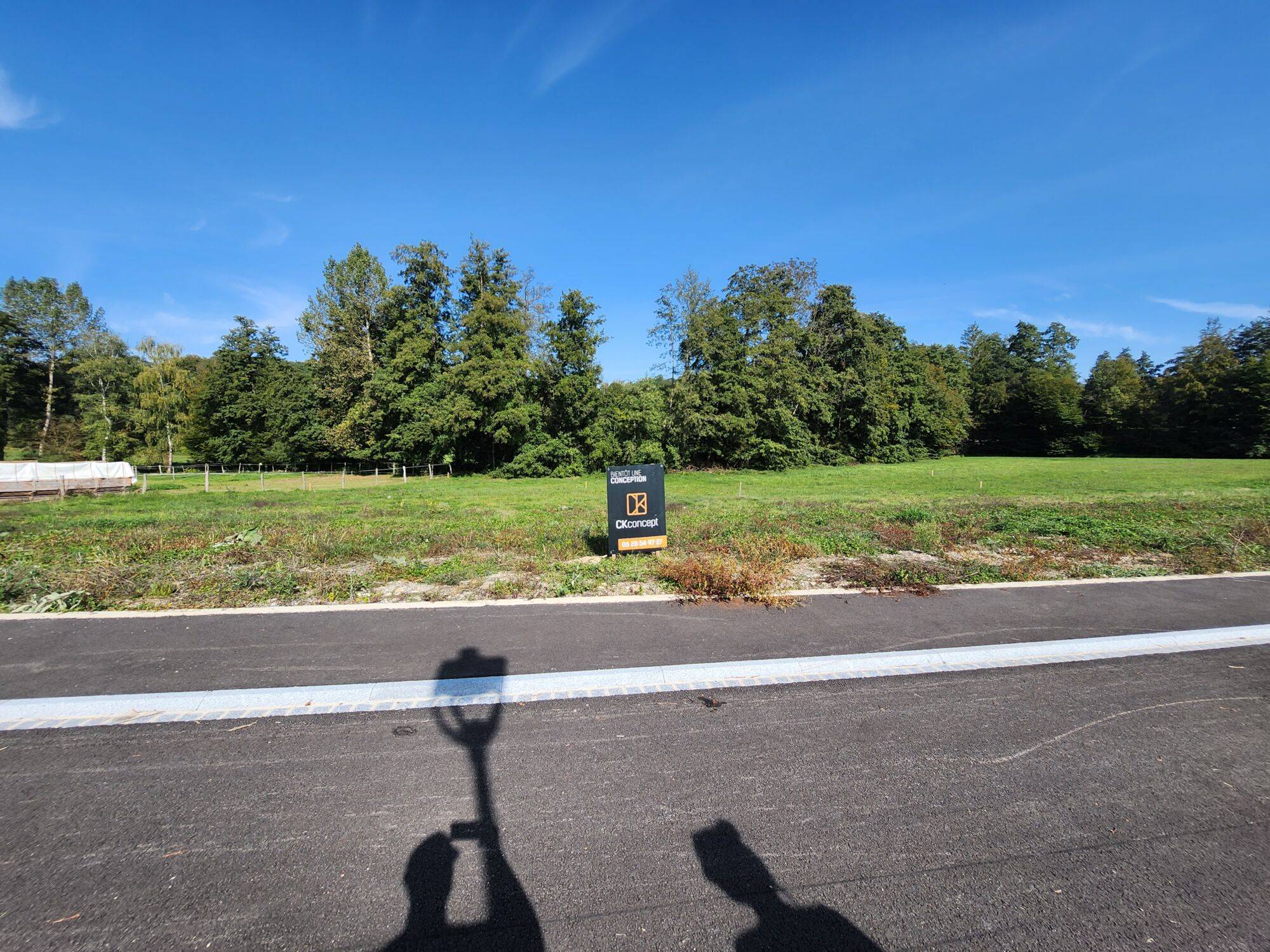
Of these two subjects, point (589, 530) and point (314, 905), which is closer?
point (314, 905)

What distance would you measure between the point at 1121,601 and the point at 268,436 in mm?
61713

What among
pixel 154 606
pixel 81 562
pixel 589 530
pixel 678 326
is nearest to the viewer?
pixel 154 606

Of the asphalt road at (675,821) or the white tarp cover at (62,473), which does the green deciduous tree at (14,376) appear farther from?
the asphalt road at (675,821)

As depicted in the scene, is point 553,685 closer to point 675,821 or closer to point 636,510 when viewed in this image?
point 675,821

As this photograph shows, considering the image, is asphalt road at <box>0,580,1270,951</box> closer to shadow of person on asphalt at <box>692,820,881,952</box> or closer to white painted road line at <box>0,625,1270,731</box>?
shadow of person on asphalt at <box>692,820,881,952</box>

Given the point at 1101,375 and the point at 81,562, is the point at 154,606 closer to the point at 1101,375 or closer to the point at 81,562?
the point at 81,562

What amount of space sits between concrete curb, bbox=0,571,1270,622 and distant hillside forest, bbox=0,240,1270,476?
29.6 m

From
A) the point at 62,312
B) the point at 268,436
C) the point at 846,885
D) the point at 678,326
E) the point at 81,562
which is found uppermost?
the point at 62,312

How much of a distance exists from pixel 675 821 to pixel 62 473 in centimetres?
3738

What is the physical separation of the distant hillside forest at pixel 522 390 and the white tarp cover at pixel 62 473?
13.5 meters

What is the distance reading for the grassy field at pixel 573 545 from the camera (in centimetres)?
714

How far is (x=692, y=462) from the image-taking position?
40.9 meters

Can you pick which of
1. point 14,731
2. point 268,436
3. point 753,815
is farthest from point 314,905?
point 268,436

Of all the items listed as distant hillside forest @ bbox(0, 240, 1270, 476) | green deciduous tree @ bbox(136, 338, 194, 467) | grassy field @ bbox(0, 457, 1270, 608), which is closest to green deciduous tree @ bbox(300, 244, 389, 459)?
distant hillside forest @ bbox(0, 240, 1270, 476)
